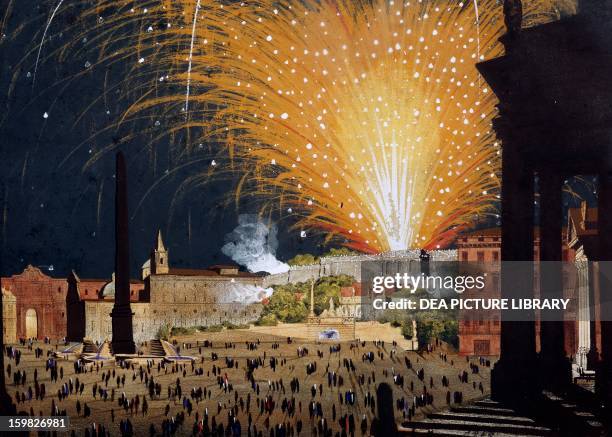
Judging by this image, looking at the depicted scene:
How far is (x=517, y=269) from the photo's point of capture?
57.4 feet

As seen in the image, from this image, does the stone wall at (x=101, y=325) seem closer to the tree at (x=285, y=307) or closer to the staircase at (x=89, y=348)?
the tree at (x=285, y=307)

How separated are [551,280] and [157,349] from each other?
36.1 m

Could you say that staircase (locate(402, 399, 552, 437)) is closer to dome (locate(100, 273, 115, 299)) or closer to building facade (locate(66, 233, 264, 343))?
building facade (locate(66, 233, 264, 343))

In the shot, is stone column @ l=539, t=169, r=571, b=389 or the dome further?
the dome

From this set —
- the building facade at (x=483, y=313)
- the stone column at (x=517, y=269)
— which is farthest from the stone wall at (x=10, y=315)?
the stone column at (x=517, y=269)

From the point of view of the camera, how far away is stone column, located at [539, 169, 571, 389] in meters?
19.8

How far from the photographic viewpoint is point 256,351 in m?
56.2

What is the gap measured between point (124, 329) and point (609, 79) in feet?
115

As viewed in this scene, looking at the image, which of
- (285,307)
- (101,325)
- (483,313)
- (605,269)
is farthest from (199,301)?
(605,269)

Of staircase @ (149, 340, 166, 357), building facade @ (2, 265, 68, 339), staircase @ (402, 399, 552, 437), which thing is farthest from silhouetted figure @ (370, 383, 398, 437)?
building facade @ (2, 265, 68, 339)

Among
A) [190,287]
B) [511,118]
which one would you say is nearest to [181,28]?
[511,118]

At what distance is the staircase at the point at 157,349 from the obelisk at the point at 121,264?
406cm

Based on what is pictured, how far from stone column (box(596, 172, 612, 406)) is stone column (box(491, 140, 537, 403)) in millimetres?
1409

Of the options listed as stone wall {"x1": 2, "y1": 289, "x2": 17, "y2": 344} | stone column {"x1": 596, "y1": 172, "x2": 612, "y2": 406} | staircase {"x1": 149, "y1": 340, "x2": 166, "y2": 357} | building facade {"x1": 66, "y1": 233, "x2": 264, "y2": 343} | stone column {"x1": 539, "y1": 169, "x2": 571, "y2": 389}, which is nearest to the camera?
stone column {"x1": 596, "y1": 172, "x2": 612, "y2": 406}
